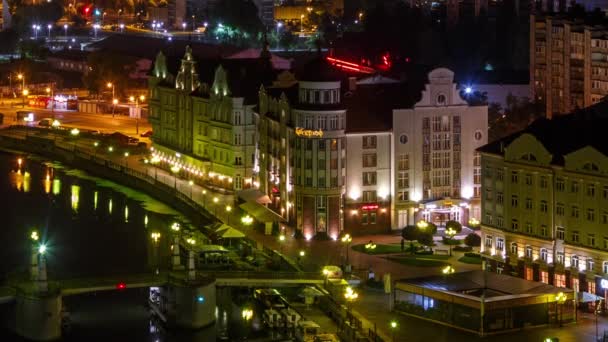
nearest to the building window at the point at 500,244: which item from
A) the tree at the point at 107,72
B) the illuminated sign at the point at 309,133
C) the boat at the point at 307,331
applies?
the boat at the point at 307,331

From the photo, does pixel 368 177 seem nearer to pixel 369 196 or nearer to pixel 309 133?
pixel 369 196

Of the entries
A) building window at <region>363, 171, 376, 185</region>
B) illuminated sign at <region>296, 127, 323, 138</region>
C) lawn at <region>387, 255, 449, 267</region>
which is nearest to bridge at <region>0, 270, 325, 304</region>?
lawn at <region>387, 255, 449, 267</region>

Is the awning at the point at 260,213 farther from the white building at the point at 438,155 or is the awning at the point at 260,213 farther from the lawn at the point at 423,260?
the lawn at the point at 423,260

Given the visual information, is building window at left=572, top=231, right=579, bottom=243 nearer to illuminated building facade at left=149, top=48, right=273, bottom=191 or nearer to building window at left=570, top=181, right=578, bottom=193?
building window at left=570, top=181, right=578, bottom=193

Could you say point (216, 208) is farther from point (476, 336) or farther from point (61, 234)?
point (476, 336)

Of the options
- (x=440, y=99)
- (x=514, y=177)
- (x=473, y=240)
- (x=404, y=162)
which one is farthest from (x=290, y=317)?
(x=440, y=99)

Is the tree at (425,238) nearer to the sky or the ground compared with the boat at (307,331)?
nearer to the sky
